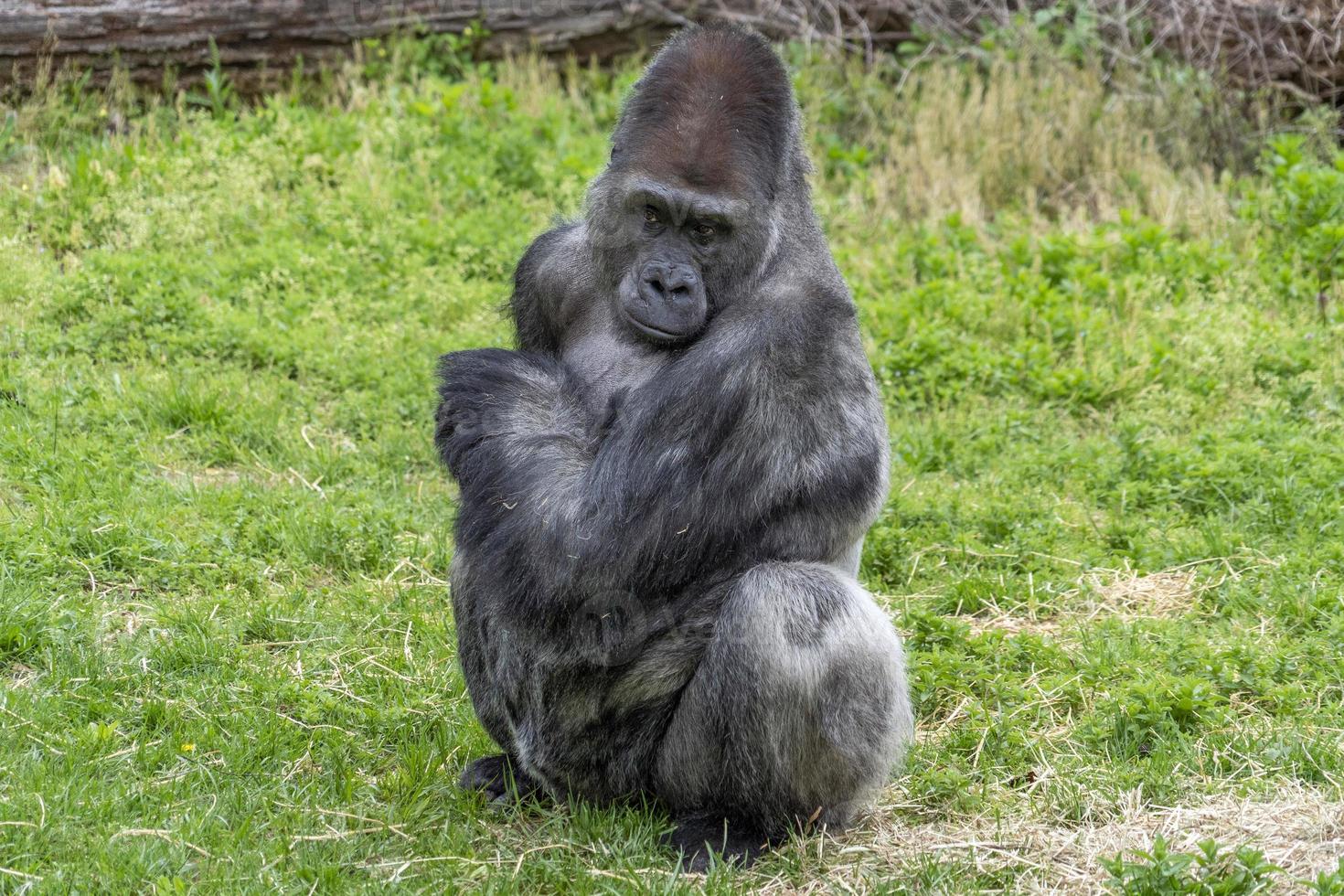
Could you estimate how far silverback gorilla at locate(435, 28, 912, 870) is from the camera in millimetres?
3336

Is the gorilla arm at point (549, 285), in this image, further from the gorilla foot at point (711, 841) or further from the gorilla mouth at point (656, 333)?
the gorilla foot at point (711, 841)

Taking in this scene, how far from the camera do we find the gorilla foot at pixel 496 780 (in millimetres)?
3797

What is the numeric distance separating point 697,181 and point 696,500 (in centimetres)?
73

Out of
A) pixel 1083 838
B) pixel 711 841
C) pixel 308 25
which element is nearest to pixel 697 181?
pixel 711 841

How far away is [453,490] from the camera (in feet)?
19.2

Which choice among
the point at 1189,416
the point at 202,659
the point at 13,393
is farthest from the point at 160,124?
the point at 1189,416

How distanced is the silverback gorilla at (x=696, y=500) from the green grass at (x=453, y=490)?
0.24 meters

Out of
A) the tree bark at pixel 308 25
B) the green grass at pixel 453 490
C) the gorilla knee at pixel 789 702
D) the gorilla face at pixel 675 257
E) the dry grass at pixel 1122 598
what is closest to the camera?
the gorilla knee at pixel 789 702

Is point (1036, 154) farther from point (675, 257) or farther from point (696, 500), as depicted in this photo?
point (696, 500)

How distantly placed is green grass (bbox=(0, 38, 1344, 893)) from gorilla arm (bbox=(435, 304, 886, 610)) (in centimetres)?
69

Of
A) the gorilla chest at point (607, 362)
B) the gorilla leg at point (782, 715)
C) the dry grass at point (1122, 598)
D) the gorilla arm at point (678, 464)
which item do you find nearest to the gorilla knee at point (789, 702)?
the gorilla leg at point (782, 715)

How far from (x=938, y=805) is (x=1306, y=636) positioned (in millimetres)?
1487

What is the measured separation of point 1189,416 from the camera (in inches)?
250

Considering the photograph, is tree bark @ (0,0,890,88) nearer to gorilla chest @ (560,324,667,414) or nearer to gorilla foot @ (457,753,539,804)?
gorilla chest @ (560,324,667,414)
